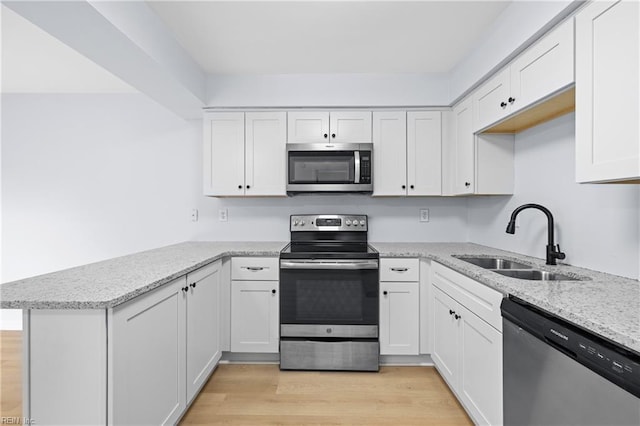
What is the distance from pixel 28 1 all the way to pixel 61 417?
5.40 feet

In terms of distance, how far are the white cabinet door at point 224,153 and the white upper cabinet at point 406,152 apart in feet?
3.92

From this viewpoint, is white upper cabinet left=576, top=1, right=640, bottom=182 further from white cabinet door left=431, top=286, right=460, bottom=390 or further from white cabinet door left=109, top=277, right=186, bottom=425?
white cabinet door left=109, top=277, right=186, bottom=425

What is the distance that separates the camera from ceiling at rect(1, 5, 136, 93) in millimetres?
2207

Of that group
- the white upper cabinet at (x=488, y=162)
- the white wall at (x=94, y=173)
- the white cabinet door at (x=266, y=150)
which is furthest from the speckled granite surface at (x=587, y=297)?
the white wall at (x=94, y=173)

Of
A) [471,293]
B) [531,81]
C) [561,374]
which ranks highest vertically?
[531,81]

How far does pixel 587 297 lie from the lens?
3.89ft

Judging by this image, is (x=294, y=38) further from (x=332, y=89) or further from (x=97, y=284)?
(x=97, y=284)

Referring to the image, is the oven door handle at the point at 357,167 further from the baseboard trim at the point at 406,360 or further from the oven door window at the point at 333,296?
the baseboard trim at the point at 406,360

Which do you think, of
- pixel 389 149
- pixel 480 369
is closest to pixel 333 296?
pixel 480 369

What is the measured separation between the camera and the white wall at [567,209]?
4.94 feet

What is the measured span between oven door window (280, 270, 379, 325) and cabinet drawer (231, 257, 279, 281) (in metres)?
0.20

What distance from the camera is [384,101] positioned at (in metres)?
2.81

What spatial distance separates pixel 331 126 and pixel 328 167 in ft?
1.24

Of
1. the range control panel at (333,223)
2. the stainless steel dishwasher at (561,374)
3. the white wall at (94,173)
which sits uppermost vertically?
the white wall at (94,173)
